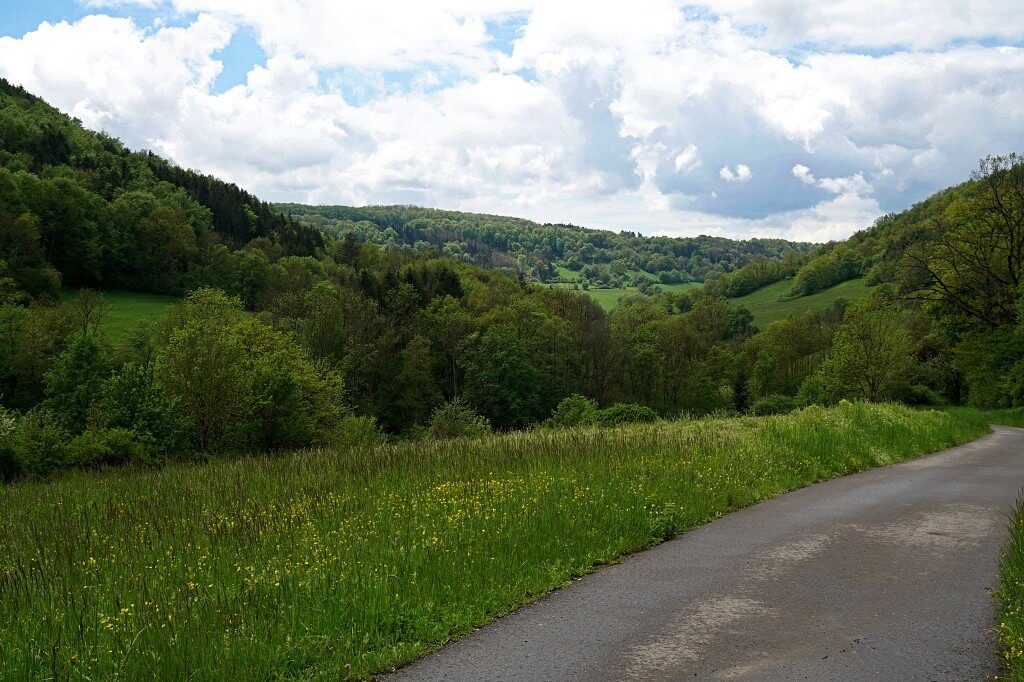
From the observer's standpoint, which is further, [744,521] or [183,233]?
[183,233]

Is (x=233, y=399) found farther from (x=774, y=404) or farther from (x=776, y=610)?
(x=774, y=404)

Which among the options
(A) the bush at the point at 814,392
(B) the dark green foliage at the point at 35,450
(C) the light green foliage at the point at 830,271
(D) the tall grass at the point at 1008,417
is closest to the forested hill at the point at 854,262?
(C) the light green foliage at the point at 830,271

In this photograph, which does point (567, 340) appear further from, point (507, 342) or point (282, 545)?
point (282, 545)

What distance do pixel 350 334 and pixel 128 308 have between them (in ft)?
124

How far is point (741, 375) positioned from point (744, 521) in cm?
9594

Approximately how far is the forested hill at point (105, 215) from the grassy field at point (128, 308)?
2.79m

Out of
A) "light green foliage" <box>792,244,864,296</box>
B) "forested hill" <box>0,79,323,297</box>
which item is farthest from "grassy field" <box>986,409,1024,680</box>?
"light green foliage" <box>792,244,864,296</box>

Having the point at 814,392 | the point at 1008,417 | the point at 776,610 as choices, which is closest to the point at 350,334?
the point at 814,392

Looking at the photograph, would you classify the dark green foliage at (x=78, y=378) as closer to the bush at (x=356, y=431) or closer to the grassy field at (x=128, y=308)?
the bush at (x=356, y=431)

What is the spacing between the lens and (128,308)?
94.9m

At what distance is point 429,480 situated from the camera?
1143 centimetres

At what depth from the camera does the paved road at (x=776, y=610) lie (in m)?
5.59

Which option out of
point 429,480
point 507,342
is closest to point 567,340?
point 507,342

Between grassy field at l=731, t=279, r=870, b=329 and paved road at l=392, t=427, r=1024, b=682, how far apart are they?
418 ft
